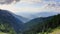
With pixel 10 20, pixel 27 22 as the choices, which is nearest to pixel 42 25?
pixel 27 22

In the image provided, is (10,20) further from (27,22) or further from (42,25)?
(42,25)

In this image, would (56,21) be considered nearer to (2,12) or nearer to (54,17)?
(54,17)

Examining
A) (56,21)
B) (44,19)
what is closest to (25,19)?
(44,19)
